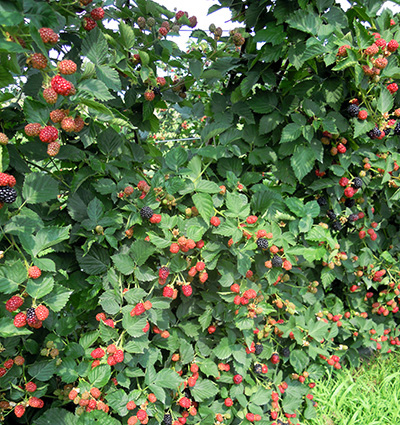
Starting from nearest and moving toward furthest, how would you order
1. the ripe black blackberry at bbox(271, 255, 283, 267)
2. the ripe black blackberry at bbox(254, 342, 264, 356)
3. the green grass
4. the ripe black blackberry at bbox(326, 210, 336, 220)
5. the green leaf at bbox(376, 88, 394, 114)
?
1. the ripe black blackberry at bbox(271, 255, 283, 267)
2. the green leaf at bbox(376, 88, 394, 114)
3. the ripe black blackberry at bbox(254, 342, 264, 356)
4. the ripe black blackberry at bbox(326, 210, 336, 220)
5. the green grass

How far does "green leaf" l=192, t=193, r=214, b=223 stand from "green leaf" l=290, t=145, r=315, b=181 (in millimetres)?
530

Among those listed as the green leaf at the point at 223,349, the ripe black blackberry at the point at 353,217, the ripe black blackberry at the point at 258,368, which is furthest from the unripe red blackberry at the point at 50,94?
the ripe black blackberry at the point at 353,217

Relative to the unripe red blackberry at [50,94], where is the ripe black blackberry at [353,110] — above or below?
below

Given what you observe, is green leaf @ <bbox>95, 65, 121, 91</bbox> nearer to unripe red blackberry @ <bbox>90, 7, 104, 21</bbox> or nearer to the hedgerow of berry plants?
the hedgerow of berry plants

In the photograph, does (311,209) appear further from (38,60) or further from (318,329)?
(38,60)

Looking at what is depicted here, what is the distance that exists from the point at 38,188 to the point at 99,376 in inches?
28.4

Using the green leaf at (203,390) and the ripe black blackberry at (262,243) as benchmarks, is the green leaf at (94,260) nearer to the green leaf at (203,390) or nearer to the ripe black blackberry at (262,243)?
the ripe black blackberry at (262,243)

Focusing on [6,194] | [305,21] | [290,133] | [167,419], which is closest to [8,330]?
[6,194]

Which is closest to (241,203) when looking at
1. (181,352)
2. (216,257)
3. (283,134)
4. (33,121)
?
(216,257)

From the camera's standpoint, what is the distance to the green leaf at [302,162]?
162 centimetres

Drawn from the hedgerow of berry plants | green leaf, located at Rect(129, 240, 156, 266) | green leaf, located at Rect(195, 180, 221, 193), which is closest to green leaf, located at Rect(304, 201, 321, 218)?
the hedgerow of berry plants

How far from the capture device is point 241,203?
56.2 inches

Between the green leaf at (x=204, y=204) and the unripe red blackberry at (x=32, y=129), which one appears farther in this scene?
the green leaf at (x=204, y=204)

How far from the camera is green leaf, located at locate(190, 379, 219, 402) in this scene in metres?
1.56
